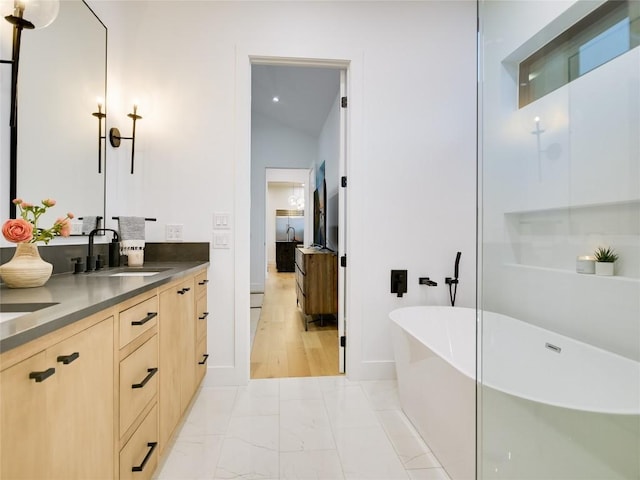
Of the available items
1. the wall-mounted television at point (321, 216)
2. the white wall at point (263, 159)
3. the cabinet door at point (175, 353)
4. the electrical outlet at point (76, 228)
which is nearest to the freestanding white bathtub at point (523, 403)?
the cabinet door at point (175, 353)

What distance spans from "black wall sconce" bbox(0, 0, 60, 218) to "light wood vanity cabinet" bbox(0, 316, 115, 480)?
85cm

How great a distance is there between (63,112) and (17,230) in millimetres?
842

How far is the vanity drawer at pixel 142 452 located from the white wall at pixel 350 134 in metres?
1.02

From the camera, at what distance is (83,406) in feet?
2.70

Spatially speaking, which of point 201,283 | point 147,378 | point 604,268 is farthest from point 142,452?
point 604,268

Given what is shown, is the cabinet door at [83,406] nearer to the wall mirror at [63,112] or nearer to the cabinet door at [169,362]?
the cabinet door at [169,362]

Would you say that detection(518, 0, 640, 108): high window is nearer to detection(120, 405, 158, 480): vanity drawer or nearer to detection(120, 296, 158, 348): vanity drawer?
detection(120, 296, 158, 348): vanity drawer

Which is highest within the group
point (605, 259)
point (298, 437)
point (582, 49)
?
point (582, 49)

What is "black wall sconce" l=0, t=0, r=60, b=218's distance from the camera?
47.7 inches

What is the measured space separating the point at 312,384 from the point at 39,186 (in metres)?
2.01

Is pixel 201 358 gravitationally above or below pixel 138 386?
below

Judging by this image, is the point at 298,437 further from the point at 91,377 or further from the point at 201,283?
the point at 91,377

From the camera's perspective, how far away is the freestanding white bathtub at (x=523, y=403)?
1.08m

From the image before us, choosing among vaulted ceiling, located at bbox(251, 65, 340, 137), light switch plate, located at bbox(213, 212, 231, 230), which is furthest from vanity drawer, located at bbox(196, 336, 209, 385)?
vaulted ceiling, located at bbox(251, 65, 340, 137)
